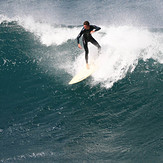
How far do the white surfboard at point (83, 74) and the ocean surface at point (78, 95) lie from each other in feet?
0.56

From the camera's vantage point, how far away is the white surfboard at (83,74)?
9992 mm

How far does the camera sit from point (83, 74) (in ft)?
33.6

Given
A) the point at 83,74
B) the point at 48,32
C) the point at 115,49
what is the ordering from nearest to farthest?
1. the point at 83,74
2. the point at 115,49
3. the point at 48,32

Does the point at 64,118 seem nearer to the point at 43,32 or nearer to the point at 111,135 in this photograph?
the point at 111,135

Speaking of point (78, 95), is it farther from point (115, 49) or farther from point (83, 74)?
point (115, 49)

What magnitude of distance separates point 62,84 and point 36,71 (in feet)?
5.46

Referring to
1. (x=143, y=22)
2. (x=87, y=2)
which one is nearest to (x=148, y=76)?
(x=143, y=22)

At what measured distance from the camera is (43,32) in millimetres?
14016

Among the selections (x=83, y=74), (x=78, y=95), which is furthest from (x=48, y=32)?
(x=78, y=95)

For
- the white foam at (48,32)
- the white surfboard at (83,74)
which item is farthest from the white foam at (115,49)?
the white surfboard at (83,74)

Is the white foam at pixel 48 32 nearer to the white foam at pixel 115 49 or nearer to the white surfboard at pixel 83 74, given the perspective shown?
the white foam at pixel 115 49

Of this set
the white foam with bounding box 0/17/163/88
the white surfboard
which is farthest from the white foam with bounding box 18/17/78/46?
the white surfboard

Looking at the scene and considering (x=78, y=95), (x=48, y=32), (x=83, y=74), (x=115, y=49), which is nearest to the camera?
(x=78, y=95)

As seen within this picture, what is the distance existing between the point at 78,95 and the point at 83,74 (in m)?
1.22
